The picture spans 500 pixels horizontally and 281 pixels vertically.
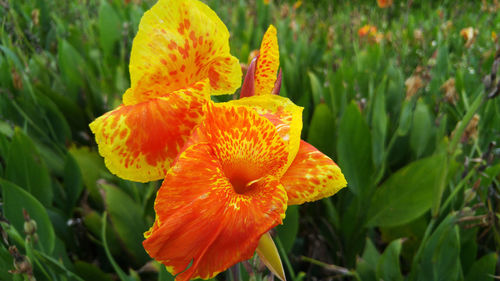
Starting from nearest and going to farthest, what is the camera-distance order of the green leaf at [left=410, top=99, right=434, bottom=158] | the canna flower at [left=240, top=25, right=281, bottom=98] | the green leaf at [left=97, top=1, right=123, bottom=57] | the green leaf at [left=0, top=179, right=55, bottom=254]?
the canna flower at [left=240, top=25, right=281, bottom=98]
the green leaf at [left=0, top=179, right=55, bottom=254]
the green leaf at [left=410, top=99, right=434, bottom=158]
the green leaf at [left=97, top=1, right=123, bottom=57]

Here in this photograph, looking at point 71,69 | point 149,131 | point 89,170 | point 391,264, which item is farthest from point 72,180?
point 391,264

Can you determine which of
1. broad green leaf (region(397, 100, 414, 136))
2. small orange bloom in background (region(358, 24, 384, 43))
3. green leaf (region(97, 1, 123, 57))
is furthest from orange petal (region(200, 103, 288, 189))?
small orange bloom in background (region(358, 24, 384, 43))

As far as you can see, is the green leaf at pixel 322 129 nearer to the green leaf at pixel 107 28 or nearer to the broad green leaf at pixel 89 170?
the broad green leaf at pixel 89 170

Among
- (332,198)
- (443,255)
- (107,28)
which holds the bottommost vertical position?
(332,198)

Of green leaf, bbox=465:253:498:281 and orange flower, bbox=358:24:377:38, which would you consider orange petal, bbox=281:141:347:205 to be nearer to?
green leaf, bbox=465:253:498:281

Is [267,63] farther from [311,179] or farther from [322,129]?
[322,129]

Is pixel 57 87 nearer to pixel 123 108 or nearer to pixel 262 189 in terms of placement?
pixel 123 108

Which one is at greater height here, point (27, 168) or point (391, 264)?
point (27, 168)
